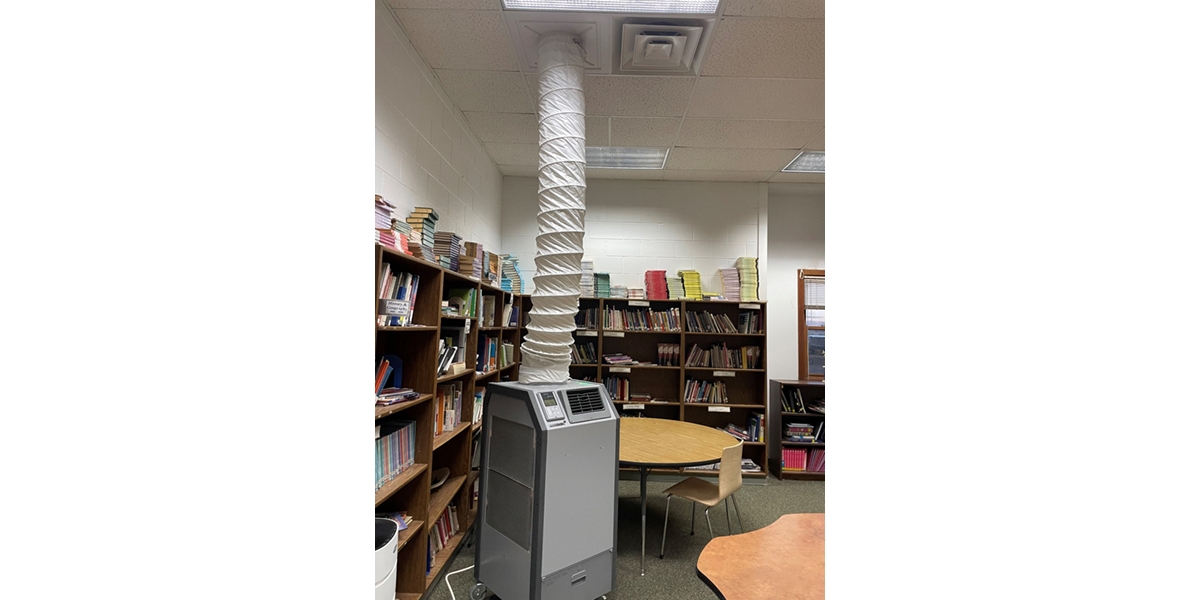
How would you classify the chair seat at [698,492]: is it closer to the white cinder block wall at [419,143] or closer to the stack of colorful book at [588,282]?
the stack of colorful book at [588,282]

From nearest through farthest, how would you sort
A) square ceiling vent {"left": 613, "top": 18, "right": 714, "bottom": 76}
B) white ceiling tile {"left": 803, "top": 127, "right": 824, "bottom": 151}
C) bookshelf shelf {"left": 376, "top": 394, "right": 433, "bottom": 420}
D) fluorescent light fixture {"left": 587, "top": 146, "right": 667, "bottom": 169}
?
bookshelf shelf {"left": 376, "top": 394, "right": 433, "bottom": 420} → square ceiling vent {"left": 613, "top": 18, "right": 714, "bottom": 76} → white ceiling tile {"left": 803, "top": 127, "right": 824, "bottom": 151} → fluorescent light fixture {"left": 587, "top": 146, "right": 667, "bottom": 169}

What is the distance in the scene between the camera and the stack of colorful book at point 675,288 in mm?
4711

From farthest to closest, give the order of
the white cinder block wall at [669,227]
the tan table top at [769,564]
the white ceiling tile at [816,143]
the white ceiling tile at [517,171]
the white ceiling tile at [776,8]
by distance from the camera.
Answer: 1. the white cinder block wall at [669,227]
2. the white ceiling tile at [517,171]
3. the white ceiling tile at [816,143]
4. the white ceiling tile at [776,8]
5. the tan table top at [769,564]

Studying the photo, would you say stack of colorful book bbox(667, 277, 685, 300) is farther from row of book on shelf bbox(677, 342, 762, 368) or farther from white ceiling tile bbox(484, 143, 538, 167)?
white ceiling tile bbox(484, 143, 538, 167)

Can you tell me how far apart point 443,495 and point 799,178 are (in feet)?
14.8

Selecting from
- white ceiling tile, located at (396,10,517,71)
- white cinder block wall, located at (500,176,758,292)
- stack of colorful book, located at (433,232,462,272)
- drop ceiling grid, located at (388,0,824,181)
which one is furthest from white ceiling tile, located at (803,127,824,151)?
stack of colorful book, located at (433,232,462,272)

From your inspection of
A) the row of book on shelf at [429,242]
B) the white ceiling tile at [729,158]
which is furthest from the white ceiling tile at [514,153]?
the white ceiling tile at [729,158]

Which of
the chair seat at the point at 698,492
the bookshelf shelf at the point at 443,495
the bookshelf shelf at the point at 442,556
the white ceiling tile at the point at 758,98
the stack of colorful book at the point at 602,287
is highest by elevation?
the white ceiling tile at the point at 758,98

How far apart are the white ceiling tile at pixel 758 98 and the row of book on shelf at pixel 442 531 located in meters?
3.17

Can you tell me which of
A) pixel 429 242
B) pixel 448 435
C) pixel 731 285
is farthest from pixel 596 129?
pixel 448 435

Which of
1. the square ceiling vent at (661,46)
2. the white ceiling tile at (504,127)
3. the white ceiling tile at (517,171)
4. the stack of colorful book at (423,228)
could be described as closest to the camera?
the stack of colorful book at (423,228)

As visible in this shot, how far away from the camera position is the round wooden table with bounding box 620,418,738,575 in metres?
2.84

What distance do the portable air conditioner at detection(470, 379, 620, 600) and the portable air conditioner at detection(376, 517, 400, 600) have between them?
543 millimetres
